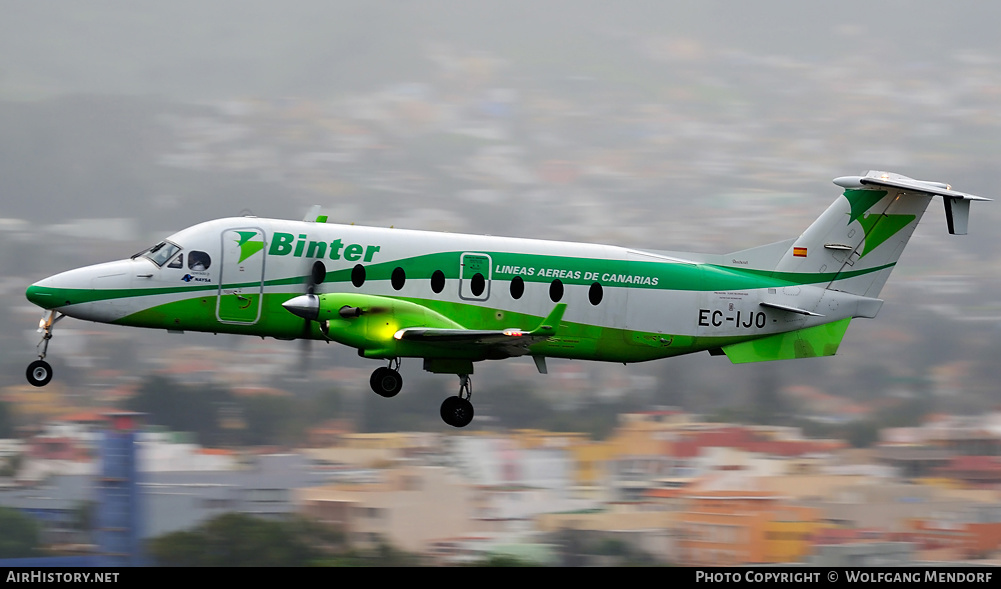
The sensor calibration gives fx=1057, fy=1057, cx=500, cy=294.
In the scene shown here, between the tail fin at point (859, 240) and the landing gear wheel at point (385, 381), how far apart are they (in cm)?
873

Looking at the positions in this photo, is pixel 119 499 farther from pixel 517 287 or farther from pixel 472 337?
pixel 472 337

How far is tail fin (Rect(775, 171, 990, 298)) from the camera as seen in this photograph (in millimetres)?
23109

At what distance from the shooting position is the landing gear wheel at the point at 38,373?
66.6 feet

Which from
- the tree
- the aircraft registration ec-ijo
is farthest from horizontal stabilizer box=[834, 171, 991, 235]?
the tree

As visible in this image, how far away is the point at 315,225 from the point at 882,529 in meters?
27.5

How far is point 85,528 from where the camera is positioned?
1721 inches

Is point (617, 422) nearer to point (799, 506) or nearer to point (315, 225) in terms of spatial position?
point (799, 506)

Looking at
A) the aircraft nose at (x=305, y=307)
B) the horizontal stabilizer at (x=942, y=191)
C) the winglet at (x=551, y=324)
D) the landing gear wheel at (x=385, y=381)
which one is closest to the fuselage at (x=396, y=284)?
the aircraft nose at (x=305, y=307)

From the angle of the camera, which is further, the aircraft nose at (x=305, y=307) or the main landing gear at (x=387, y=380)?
the main landing gear at (x=387, y=380)

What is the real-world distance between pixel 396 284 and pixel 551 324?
11.1 ft

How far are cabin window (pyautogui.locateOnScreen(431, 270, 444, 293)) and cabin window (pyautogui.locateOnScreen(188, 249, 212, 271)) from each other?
4.26 m

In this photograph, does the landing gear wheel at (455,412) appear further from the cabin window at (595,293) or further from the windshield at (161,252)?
the windshield at (161,252)

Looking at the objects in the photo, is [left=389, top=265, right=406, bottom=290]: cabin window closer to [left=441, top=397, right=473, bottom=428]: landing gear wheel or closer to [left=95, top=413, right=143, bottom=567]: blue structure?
[left=441, top=397, right=473, bottom=428]: landing gear wheel
